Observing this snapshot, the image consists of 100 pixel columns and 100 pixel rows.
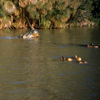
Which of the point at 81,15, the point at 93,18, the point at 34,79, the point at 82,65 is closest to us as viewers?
the point at 34,79

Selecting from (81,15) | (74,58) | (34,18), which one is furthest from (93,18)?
(74,58)

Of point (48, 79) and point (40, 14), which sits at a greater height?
point (40, 14)

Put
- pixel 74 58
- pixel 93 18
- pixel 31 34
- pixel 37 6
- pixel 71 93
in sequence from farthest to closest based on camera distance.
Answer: pixel 93 18
pixel 37 6
pixel 31 34
pixel 74 58
pixel 71 93

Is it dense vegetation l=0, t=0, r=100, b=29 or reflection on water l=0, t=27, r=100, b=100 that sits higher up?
dense vegetation l=0, t=0, r=100, b=29

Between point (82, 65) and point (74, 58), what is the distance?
113cm

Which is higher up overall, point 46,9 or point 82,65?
point 46,9

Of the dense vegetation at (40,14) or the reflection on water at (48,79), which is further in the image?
the dense vegetation at (40,14)

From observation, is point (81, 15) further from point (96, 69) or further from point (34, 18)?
point (96, 69)

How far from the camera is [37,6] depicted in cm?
2470

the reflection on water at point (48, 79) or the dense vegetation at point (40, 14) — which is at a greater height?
the dense vegetation at point (40, 14)

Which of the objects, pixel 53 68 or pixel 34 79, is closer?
pixel 34 79

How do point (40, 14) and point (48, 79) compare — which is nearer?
point (48, 79)

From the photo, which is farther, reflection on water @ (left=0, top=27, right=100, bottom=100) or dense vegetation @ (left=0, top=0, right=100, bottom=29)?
dense vegetation @ (left=0, top=0, right=100, bottom=29)

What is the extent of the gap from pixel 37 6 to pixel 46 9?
5.73ft
